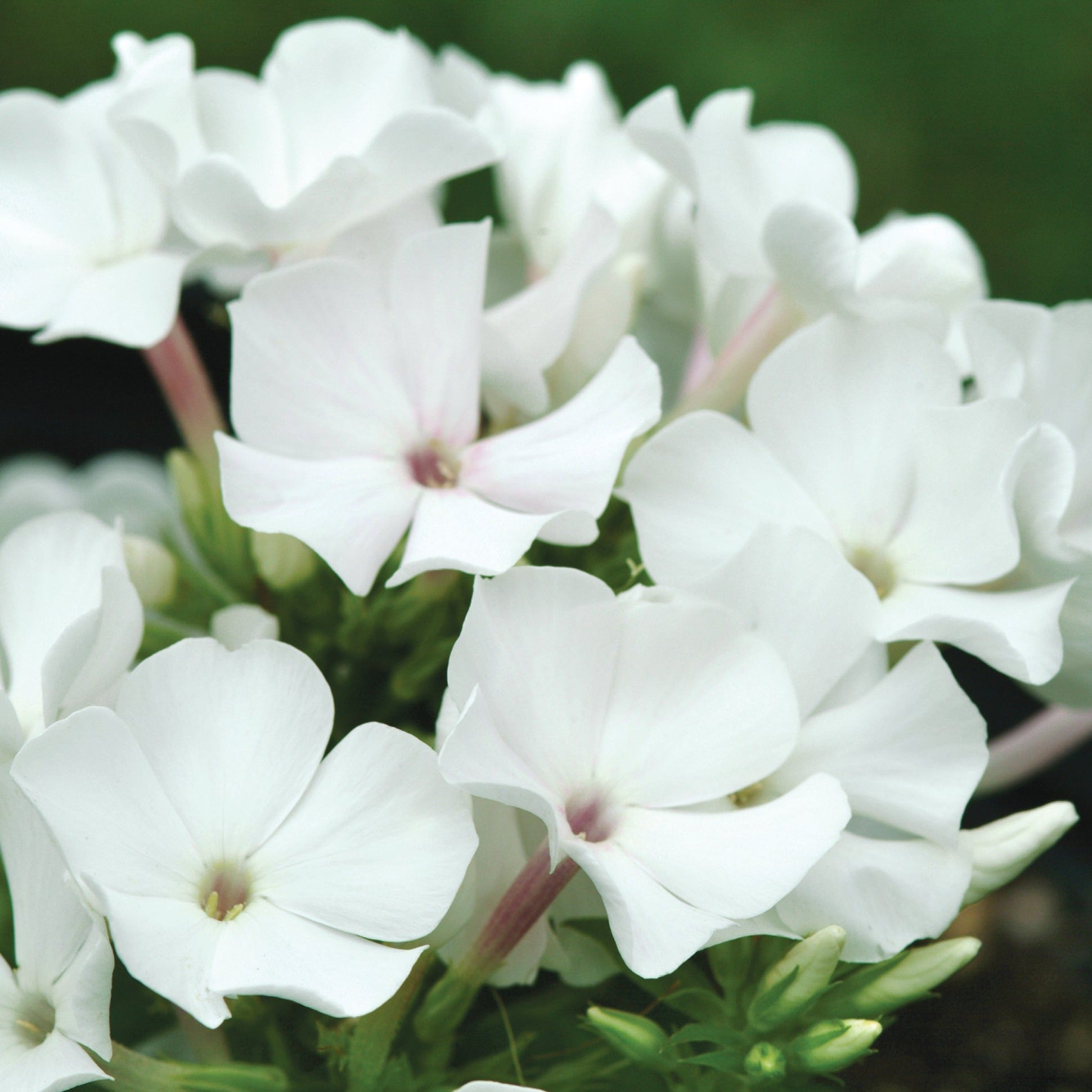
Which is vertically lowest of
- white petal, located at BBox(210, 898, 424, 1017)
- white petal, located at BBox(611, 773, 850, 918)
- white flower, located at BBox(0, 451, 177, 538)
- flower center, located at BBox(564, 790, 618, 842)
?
white flower, located at BBox(0, 451, 177, 538)

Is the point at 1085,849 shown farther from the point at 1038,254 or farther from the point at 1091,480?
the point at 1038,254

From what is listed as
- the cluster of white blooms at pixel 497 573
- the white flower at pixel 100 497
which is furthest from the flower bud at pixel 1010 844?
the white flower at pixel 100 497

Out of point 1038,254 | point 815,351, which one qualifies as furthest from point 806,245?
point 1038,254

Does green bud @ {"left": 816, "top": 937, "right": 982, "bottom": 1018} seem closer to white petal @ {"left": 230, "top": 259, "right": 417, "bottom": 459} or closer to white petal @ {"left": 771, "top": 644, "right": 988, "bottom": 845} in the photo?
white petal @ {"left": 771, "top": 644, "right": 988, "bottom": 845}

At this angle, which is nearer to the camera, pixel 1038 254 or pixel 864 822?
pixel 864 822

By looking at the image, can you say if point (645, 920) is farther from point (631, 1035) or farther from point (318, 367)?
point (318, 367)

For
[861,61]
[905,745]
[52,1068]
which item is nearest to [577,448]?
[905,745]

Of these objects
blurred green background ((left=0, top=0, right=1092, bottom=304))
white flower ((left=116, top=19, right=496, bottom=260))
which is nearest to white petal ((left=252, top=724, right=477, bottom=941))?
white flower ((left=116, top=19, right=496, bottom=260))
